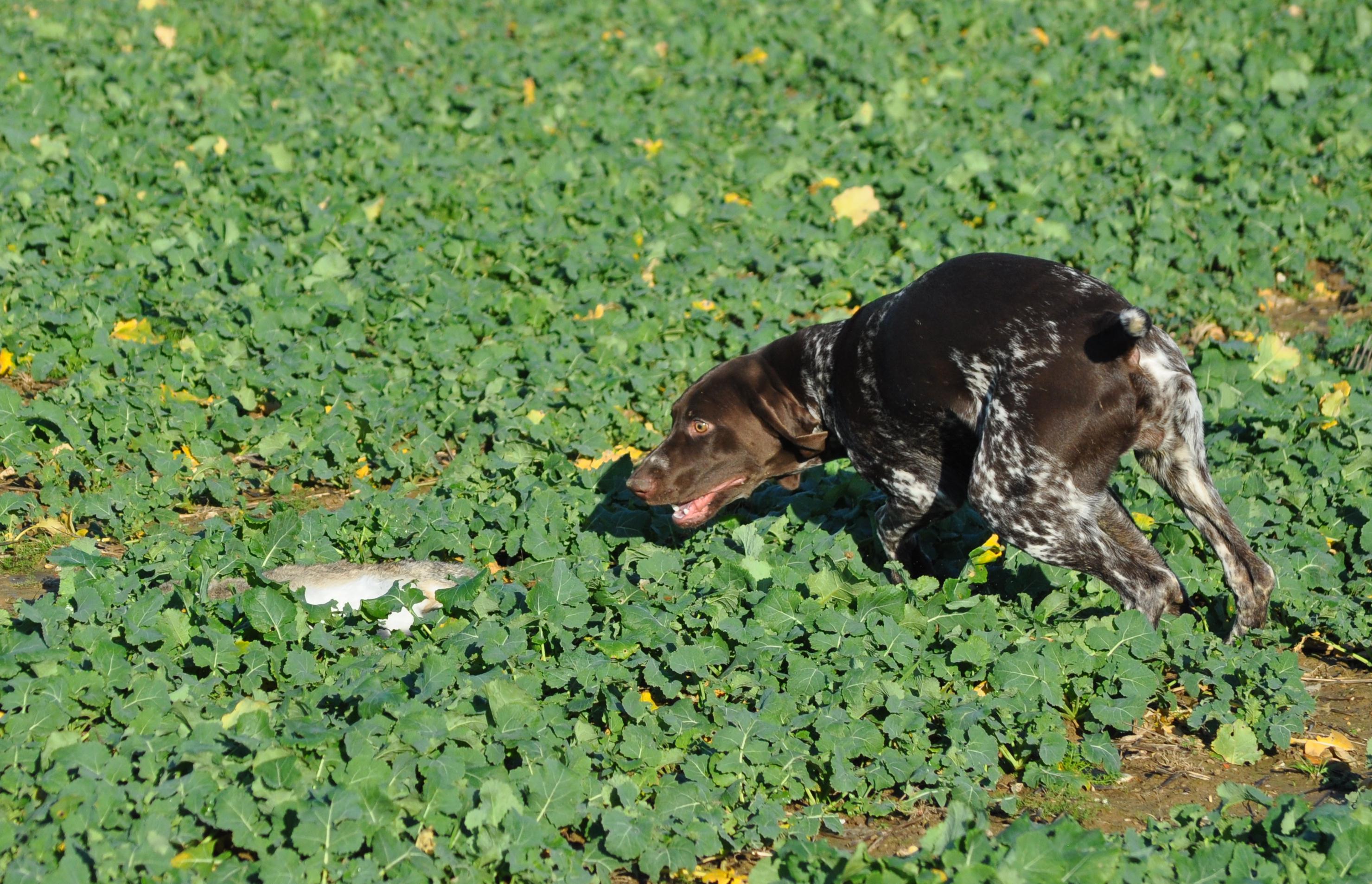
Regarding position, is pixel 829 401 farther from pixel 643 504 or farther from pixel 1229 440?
pixel 1229 440

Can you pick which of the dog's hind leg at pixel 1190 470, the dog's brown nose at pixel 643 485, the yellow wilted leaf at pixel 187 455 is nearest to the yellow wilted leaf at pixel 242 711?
the dog's brown nose at pixel 643 485

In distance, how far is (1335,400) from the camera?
6426mm

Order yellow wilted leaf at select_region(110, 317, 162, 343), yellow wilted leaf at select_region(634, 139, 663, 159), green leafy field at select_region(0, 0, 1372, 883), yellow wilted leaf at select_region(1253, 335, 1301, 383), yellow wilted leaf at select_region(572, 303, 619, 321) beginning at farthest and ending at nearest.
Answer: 1. yellow wilted leaf at select_region(634, 139, 663, 159)
2. yellow wilted leaf at select_region(572, 303, 619, 321)
3. yellow wilted leaf at select_region(110, 317, 162, 343)
4. yellow wilted leaf at select_region(1253, 335, 1301, 383)
5. green leafy field at select_region(0, 0, 1372, 883)

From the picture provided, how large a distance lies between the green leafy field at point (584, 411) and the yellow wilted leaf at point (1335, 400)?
0.02m

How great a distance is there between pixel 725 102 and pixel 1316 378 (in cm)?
538

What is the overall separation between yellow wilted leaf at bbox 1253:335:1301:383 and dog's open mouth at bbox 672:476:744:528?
9.78 ft

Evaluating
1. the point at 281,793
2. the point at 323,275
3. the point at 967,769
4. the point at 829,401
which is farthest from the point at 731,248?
the point at 281,793

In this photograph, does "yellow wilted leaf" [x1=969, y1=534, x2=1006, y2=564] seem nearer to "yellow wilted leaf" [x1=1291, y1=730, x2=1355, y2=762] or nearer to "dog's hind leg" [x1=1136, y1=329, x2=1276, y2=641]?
"dog's hind leg" [x1=1136, y1=329, x2=1276, y2=641]

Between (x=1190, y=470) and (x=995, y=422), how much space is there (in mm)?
765

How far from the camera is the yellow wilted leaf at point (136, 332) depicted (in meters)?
7.09

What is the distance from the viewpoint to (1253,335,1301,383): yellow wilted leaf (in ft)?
22.6

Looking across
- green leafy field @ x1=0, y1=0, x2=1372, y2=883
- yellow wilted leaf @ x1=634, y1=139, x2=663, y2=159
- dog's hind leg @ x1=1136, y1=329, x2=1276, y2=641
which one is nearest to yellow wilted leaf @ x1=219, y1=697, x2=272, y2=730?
green leafy field @ x1=0, y1=0, x2=1372, y2=883

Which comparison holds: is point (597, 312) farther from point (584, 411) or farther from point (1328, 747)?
point (1328, 747)

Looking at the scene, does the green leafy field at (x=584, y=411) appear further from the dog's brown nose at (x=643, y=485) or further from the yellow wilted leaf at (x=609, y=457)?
the dog's brown nose at (x=643, y=485)
